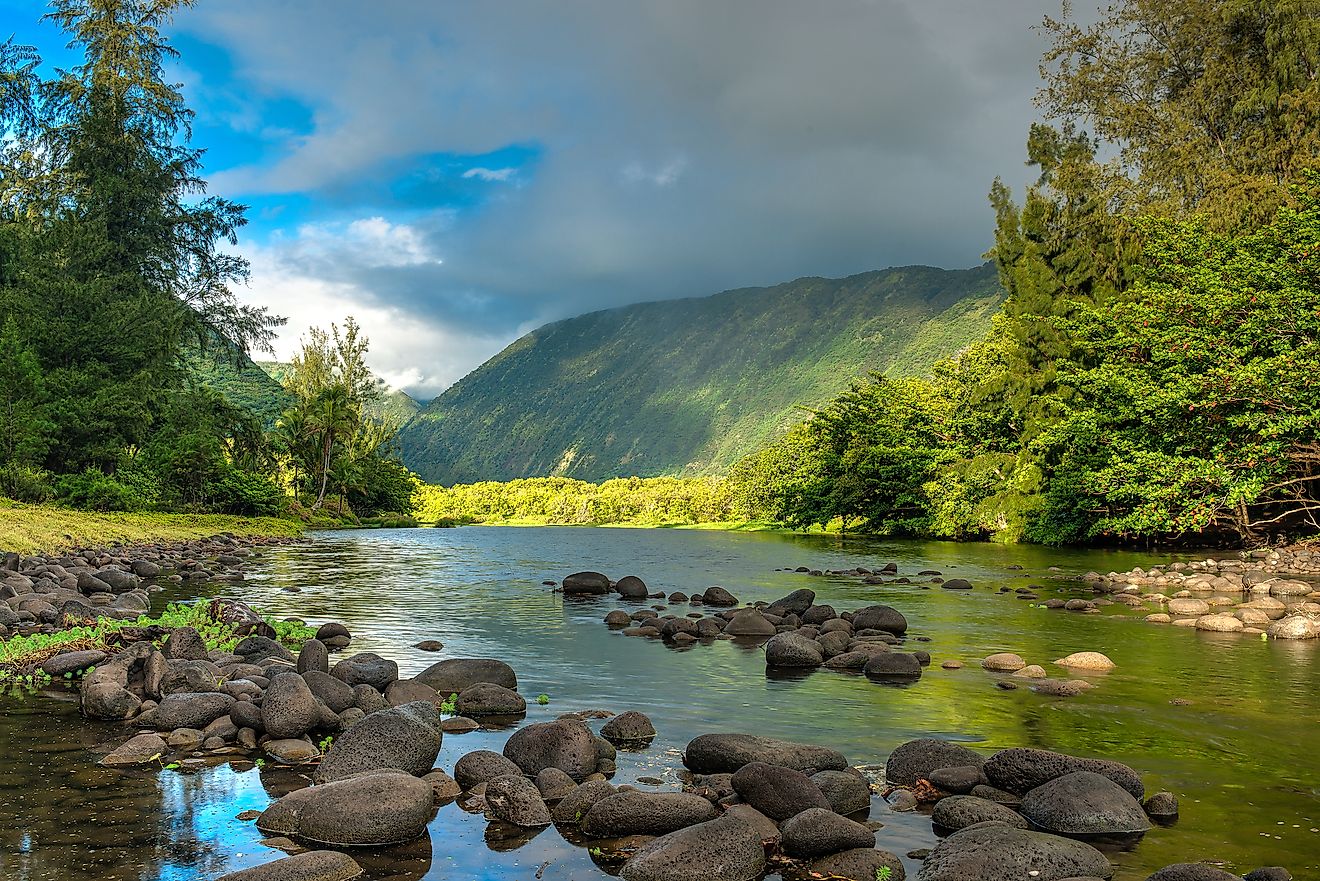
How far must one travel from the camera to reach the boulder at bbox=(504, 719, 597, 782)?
7734 mm

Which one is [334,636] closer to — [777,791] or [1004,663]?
[777,791]

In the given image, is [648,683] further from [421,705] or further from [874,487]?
[874,487]

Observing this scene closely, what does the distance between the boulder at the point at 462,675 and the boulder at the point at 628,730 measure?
244 cm

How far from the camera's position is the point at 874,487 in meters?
57.0

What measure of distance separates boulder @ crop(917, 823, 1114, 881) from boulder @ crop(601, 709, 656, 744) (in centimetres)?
389

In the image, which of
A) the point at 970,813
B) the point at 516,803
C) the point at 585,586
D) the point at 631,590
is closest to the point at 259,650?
the point at 516,803

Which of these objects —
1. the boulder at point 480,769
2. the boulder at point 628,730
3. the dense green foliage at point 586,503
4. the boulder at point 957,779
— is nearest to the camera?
the boulder at point 957,779

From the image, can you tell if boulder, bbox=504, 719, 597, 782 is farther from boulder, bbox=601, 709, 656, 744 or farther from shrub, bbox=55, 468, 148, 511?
shrub, bbox=55, 468, 148, 511

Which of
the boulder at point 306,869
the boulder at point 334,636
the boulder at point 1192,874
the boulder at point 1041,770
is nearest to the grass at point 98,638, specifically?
the boulder at point 334,636

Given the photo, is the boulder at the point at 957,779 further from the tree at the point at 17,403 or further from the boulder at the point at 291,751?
the tree at the point at 17,403

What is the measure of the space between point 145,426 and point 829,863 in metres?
42.3

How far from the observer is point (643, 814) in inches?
254

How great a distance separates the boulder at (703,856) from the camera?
5.69 m

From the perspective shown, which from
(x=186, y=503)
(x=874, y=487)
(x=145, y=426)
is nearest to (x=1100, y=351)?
(x=874, y=487)
